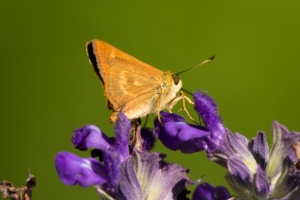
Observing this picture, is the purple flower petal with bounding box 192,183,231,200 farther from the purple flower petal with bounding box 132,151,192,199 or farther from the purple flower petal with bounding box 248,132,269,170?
the purple flower petal with bounding box 248,132,269,170

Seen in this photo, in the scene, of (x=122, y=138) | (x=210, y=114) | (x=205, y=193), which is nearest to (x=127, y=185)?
(x=122, y=138)

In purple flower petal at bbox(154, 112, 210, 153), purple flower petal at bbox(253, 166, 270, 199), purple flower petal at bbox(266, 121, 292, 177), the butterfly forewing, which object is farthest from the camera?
the butterfly forewing

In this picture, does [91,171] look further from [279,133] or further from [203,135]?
[279,133]

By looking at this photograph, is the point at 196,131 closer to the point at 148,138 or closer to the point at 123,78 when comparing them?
the point at 148,138

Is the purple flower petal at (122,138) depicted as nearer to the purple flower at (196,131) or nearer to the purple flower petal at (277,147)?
the purple flower at (196,131)

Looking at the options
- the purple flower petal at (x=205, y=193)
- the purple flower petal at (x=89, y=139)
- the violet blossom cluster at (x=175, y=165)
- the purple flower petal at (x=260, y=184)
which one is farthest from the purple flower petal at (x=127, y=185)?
the purple flower petal at (x=260, y=184)

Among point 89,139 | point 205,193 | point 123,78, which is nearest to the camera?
point 89,139

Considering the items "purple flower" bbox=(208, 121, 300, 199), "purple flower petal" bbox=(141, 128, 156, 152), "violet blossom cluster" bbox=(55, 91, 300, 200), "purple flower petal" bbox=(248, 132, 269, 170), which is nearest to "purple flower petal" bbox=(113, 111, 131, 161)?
"violet blossom cluster" bbox=(55, 91, 300, 200)

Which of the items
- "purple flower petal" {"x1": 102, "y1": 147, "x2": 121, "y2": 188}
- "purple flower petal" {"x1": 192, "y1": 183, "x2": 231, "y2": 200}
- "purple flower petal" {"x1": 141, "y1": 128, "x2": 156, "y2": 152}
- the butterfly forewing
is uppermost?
the butterfly forewing

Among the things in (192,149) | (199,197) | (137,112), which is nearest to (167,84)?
(137,112)
